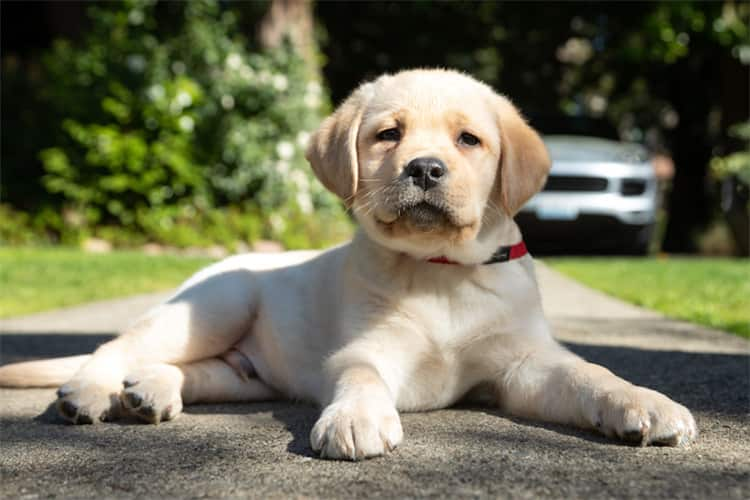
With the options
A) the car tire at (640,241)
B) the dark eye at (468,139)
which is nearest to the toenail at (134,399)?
the dark eye at (468,139)

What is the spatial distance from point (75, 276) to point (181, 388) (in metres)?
5.22

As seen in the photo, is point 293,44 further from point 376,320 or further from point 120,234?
point 376,320

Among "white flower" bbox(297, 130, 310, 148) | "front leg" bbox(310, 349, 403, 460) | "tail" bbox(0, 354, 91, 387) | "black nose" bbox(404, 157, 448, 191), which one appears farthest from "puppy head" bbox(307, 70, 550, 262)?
"white flower" bbox(297, 130, 310, 148)

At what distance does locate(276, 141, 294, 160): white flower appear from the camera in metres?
11.9

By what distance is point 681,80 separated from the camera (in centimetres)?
1845

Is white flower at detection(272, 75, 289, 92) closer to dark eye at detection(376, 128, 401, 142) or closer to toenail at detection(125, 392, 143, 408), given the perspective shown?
dark eye at detection(376, 128, 401, 142)

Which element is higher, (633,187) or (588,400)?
(588,400)

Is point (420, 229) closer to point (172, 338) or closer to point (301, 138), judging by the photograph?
point (172, 338)

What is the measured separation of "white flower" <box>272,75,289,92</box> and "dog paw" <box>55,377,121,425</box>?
9089mm

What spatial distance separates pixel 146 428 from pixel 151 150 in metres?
8.70

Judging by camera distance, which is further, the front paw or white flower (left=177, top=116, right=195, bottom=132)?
white flower (left=177, top=116, right=195, bottom=132)

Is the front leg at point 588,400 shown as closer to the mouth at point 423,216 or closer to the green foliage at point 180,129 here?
Result: the mouth at point 423,216

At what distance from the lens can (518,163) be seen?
3262mm

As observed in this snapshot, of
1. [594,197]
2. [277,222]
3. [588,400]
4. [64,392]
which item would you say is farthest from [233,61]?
[588,400]
